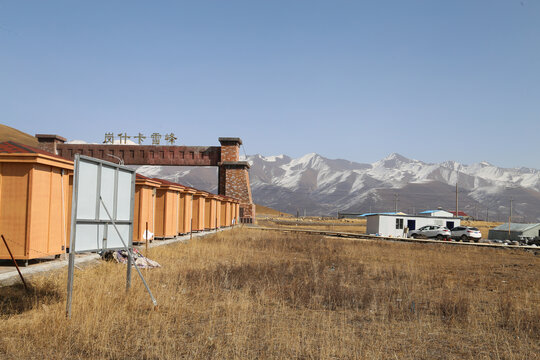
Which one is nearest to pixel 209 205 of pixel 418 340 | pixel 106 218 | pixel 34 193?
pixel 34 193

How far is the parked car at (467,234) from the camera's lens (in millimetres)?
36562

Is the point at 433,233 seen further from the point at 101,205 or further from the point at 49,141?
the point at 49,141

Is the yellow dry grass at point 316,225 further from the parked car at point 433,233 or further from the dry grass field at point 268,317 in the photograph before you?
the dry grass field at point 268,317

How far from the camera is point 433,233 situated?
37.8 m

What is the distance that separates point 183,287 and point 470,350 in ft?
19.4

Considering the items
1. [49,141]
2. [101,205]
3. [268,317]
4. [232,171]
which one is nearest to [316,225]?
[232,171]

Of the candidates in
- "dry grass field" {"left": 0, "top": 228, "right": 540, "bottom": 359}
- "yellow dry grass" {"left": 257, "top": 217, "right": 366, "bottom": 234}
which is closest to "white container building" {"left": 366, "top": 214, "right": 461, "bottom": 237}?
"yellow dry grass" {"left": 257, "top": 217, "right": 366, "bottom": 234}

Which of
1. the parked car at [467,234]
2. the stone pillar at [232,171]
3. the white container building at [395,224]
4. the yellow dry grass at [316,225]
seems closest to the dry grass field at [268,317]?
the parked car at [467,234]

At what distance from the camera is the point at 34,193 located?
10.5 meters

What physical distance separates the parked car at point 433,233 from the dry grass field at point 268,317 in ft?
81.9

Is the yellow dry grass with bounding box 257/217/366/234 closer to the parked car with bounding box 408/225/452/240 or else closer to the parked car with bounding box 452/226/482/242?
the parked car with bounding box 408/225/452/240

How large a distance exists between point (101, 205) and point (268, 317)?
11.4ft

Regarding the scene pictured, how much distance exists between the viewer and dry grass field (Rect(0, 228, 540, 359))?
19.2 ft

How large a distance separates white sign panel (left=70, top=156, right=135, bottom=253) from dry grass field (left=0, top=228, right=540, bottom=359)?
40.6 inches
